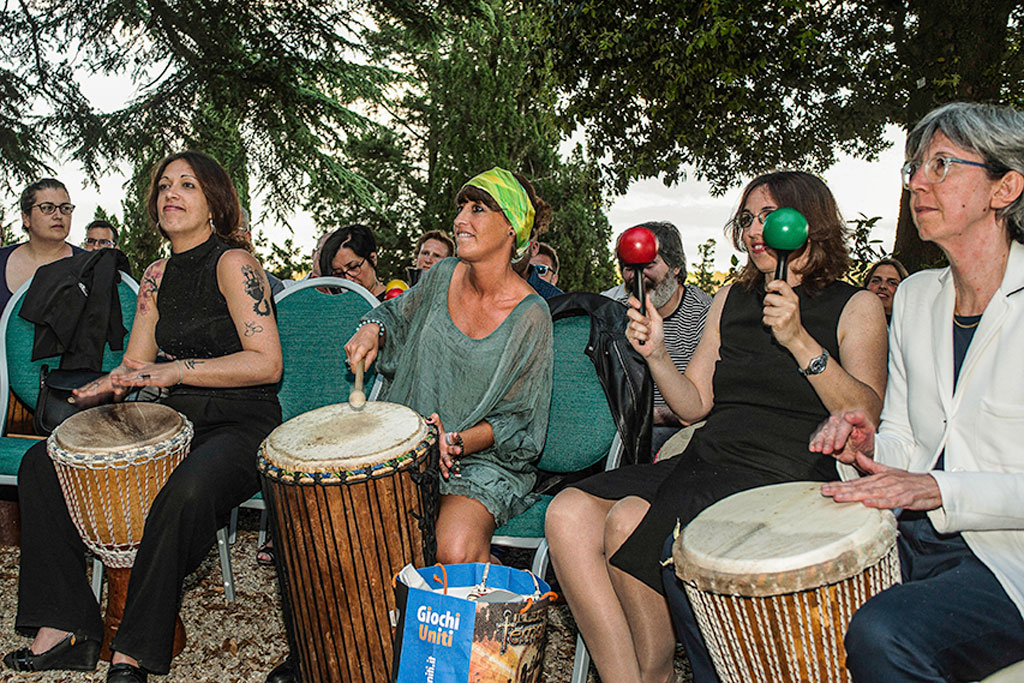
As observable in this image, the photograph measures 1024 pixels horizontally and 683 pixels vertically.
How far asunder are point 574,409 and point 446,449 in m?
0.62

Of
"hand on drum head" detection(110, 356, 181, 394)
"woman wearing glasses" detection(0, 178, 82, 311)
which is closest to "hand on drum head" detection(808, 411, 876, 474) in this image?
"hand on drum head" detection(110, 356, 181, 394)

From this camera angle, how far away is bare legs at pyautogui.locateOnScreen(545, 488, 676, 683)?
2.30 metres

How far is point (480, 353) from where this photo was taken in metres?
2.87

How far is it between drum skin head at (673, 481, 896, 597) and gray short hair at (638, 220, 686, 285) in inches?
83.7

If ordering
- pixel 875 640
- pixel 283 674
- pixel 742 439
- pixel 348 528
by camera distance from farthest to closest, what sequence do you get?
pixel 283 674 → pixel 742 439 → pixel 348 528 → pixel 875 640

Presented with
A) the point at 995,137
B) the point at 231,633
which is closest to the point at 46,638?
the point at 231,633

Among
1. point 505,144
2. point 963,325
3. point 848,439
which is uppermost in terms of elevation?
point 505,144

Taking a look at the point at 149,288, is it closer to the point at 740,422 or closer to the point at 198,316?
the point at 198,316

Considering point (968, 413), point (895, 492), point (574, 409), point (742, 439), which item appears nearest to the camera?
point (895, 492)

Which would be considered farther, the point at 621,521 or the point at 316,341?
the point at 316,341

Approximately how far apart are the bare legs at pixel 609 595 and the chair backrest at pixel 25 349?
2.23 metres

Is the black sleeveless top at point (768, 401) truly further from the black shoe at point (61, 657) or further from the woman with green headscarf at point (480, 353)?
the black shoe at point (61, 657)

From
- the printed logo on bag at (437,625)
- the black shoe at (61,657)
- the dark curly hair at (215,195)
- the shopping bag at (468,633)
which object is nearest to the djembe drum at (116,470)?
the black shoe at (61,657)

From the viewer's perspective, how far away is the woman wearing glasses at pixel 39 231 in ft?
16.5
